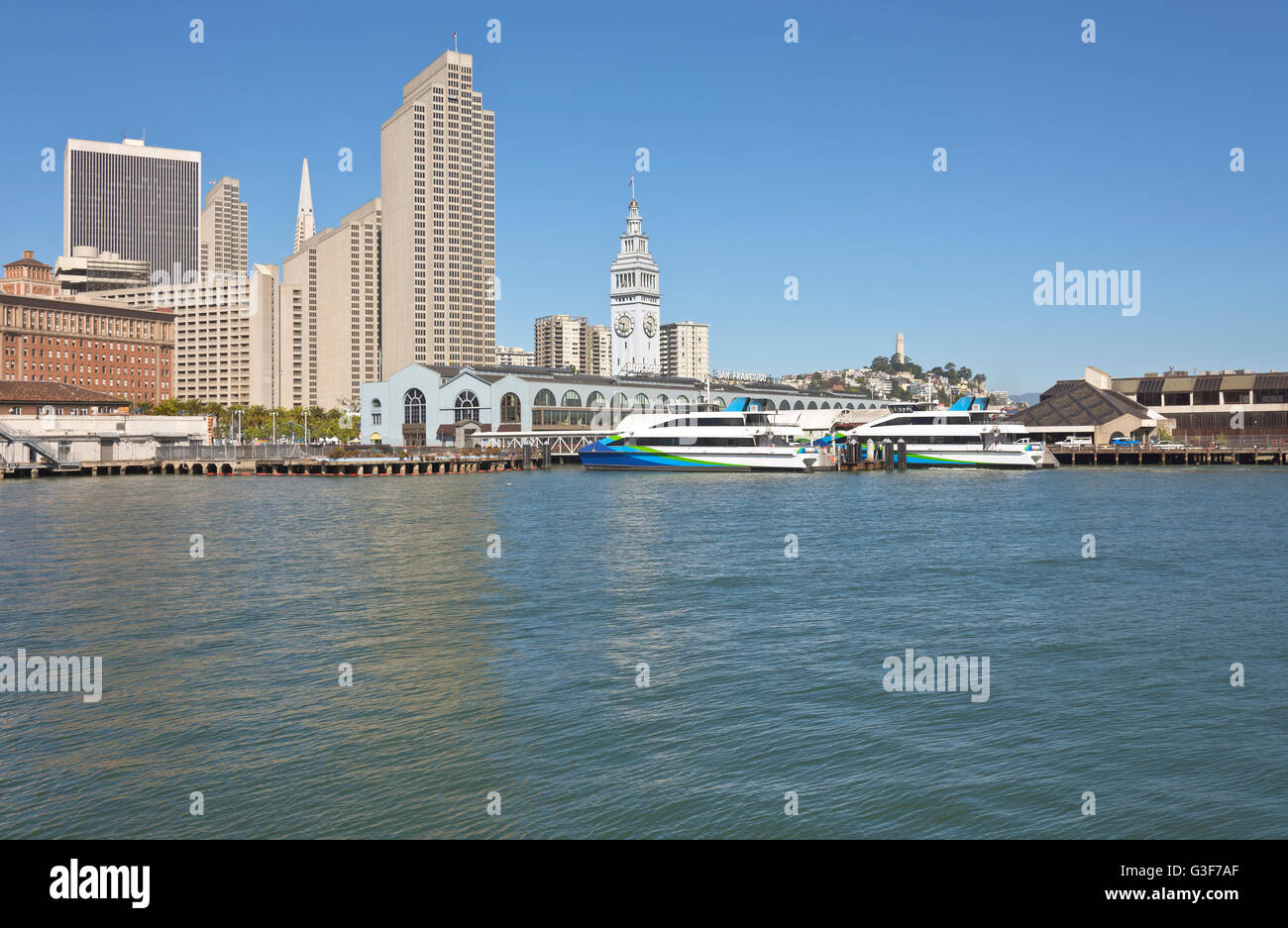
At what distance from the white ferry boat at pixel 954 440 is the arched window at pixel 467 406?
189ft

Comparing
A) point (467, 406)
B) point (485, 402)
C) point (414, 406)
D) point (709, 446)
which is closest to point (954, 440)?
point (709, 446)

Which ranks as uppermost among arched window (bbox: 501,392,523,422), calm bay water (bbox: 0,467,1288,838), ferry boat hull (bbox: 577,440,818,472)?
arched window (bbox: 501,392,523,422)

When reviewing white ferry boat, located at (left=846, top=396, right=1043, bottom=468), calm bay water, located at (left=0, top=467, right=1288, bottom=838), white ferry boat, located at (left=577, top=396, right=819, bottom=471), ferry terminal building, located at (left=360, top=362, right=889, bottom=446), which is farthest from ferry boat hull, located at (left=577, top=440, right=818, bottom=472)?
calm bay water, located at (left=0, top=467, right=1288, bottom=838)

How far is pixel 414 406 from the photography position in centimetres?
14888

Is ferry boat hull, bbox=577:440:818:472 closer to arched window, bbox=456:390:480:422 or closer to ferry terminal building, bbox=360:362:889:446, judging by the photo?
ferry terminal building, bbox=360:362:889:446

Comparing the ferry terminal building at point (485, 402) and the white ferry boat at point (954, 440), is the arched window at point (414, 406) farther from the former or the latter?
the white ferry boat at point (954, 440)

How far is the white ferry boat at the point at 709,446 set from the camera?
103m

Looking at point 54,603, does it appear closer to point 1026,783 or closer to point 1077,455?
point 1026,783

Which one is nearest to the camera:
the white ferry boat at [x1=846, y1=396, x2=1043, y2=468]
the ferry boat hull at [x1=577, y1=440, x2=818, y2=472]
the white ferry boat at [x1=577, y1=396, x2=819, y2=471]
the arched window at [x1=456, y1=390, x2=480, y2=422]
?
the ferry boat hull at [x1=577, y1=440, x2=818, y2=472]

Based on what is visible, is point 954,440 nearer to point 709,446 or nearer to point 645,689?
point 709,446

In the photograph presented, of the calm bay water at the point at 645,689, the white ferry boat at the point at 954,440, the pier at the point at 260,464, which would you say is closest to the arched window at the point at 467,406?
the pier at the point at 260,464

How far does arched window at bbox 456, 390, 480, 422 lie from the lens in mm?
143750
